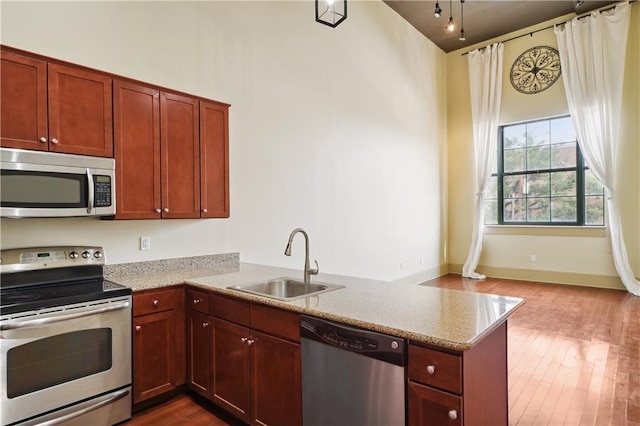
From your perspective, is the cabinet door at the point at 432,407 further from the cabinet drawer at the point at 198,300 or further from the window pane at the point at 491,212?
the window pane at the point at 491,212

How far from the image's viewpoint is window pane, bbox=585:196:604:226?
5777 millimetres

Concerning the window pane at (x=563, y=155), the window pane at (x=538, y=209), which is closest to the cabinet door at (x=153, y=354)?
the window pane at (x=538, y=209)

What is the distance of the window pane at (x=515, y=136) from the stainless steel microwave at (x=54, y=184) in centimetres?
651

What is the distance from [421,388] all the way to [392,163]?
464cm

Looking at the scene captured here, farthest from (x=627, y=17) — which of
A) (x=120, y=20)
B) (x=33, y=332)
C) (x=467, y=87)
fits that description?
(x=33, y=332)

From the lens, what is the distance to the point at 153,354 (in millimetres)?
2422

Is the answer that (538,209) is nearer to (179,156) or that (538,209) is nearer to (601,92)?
(601,92)

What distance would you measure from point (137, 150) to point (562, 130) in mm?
6501


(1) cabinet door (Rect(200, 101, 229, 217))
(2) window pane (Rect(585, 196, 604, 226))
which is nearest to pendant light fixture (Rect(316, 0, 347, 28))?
(1) cabinet door (Rect(200, 101, 229, 217))

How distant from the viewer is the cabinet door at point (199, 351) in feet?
7.91

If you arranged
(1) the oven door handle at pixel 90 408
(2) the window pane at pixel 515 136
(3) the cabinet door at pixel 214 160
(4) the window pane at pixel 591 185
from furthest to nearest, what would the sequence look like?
(2) the window pane at pixel 515 136 → (4) the window pane at pixel 591 185 → (3) the cabinet door at pixel 214 160 → (1) the oven door handle at pixel 90 408

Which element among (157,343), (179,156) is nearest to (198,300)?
(157,343)

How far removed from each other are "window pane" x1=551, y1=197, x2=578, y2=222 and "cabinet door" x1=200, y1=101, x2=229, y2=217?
224 inches

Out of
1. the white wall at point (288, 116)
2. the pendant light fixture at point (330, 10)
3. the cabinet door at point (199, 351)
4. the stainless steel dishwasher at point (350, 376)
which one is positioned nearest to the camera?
the stainless steel dishwasher at point (350, 376)
